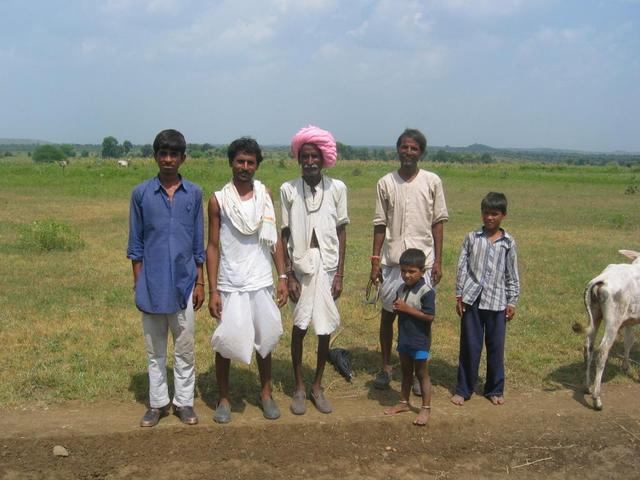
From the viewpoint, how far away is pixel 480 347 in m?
4.34

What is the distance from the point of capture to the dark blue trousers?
4277mm

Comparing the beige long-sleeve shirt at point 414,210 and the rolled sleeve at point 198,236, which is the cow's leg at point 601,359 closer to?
the beige long-sleeve shirt at point 414,210

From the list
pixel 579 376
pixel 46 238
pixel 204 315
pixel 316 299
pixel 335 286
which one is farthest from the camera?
pixel 46 238

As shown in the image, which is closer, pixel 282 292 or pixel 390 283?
pixel 282 292

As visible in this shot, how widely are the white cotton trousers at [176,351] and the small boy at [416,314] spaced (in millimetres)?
1408

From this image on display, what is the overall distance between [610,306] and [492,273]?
1.04 metres

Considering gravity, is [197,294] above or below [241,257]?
below

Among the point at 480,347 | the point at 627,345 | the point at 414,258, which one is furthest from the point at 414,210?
the point at 627,345

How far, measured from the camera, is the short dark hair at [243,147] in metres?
3.64

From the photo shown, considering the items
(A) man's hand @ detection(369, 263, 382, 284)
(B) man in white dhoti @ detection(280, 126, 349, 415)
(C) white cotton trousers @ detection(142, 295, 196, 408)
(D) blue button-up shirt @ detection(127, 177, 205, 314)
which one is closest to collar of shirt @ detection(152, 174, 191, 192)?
(D) blue button-up shirt @ detection(127, 177, 205, 314)

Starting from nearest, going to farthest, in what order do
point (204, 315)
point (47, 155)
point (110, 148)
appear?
point (204, 315), point (47, 155), point (110, 148)

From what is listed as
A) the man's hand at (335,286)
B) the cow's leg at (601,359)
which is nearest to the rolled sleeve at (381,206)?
the man's hand at (335,286)

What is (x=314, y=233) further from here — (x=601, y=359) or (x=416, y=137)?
(x=601, y=359)

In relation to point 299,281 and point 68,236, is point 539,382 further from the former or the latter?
point 68,236
